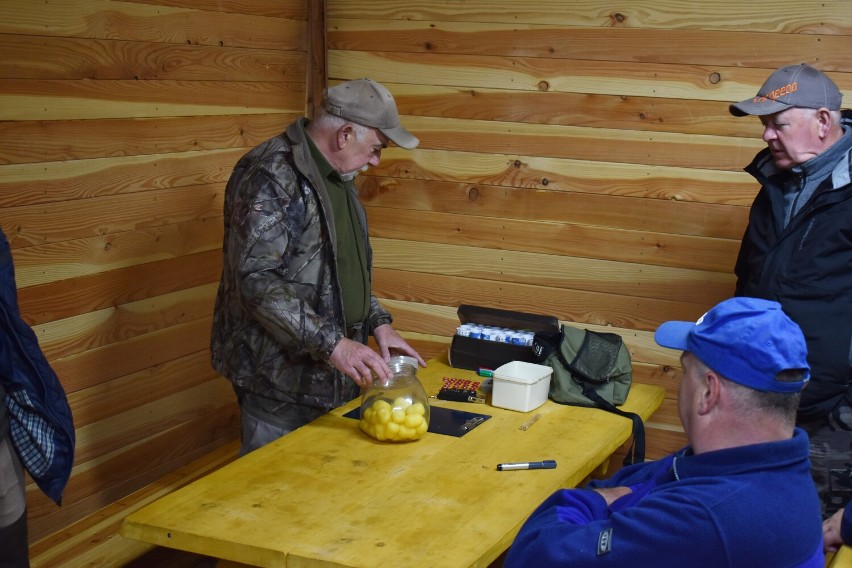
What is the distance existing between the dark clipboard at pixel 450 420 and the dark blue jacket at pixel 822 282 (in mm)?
1054

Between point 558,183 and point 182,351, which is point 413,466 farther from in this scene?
point 558,183

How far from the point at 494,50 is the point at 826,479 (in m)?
2.32

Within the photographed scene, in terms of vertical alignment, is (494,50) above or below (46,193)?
above

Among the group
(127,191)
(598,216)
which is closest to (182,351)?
(127,191)

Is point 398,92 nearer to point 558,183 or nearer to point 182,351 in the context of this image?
point 558,183

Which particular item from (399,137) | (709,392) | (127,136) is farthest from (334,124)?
(709,392)

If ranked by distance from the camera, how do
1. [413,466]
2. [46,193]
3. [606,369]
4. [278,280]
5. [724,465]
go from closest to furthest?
[724,465]
[413,466]
[278,280]
[46,193]
[606,369]

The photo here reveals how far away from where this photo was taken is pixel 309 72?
5102mm

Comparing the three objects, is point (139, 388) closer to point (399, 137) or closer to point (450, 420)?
point (450, 420)

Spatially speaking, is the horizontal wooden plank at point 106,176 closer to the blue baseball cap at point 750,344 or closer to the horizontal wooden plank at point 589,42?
the horizontal wooden plank at point 589,42

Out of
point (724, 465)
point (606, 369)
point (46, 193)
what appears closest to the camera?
point (724, 465)

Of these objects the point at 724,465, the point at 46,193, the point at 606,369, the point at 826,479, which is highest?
the point at 46,193

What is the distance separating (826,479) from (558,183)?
1796 millimetres

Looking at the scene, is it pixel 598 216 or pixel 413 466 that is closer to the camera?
pixel 413 466
